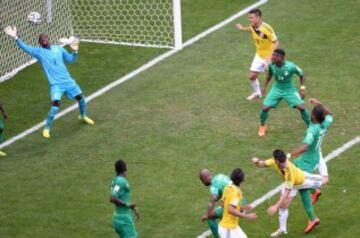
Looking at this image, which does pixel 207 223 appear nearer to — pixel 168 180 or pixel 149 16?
pixel 168 180

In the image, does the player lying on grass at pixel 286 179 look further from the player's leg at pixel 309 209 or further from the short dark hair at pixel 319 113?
the short dark hair at pixel 319 113

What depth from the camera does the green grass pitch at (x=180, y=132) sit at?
16.8 metres

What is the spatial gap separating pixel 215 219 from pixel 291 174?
1.30 meters

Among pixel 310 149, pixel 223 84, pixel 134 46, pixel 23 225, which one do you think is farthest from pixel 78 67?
pixel 310 149

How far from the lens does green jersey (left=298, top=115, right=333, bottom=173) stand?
15.8 m

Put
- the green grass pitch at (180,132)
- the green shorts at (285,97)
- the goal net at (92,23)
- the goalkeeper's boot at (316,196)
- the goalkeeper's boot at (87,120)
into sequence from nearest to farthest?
1. the goalkeeper's boot at (316,196)
2. the green grass pitch at (180,132)
3. the green shorts at (285,97)
4. the goalkeeper's boot at (87,120)
5. the goal net at (92,23)

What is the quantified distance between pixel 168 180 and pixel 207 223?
1.85m

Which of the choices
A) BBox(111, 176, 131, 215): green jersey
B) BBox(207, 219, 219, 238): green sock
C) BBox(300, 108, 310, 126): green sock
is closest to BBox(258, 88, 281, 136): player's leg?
BBox(300, 108, 310, 126): green sock

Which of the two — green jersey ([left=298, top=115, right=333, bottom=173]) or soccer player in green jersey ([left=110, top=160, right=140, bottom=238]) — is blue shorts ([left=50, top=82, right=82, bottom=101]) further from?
green jersey ([left=298, top=115, right=333, bottom=173])

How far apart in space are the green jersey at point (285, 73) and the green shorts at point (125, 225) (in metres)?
5.03

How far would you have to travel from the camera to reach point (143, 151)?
19.1 m

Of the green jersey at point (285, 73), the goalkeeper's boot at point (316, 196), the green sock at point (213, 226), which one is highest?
the green jersey at point (285, 73)

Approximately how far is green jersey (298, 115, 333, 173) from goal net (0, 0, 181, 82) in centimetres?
806

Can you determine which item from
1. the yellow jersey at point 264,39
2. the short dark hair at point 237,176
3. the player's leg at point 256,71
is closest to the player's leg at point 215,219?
the short dark hair at point 237,176
